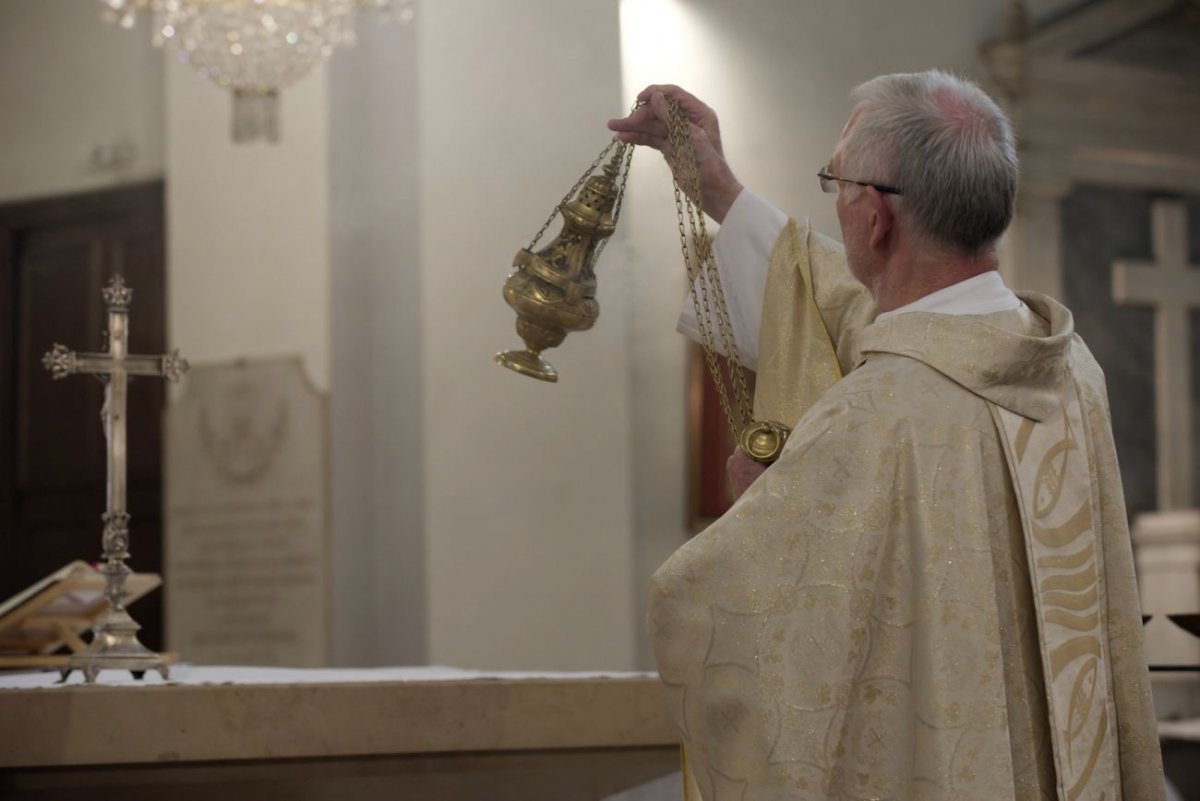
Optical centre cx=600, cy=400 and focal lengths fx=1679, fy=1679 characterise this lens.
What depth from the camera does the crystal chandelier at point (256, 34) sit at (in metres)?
7.50

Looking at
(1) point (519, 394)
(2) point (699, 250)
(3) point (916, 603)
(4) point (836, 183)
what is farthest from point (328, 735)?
(1) point (519, 394)

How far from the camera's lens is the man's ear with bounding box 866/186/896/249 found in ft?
8.34

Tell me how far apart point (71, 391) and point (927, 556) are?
6887 millimetres

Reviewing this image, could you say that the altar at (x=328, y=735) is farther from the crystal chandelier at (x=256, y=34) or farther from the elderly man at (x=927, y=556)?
the crystal chandelier at (x=256, y=34)

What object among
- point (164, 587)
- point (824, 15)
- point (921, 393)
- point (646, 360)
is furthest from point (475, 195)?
point (921, 393)

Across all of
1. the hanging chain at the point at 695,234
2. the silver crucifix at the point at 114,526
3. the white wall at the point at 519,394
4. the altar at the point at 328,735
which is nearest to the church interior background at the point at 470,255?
the white wall at the point at 519,394

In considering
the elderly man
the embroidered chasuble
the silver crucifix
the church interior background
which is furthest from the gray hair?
the church interior background

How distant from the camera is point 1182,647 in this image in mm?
7930

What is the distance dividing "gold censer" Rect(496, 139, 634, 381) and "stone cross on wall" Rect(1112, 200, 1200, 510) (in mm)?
6422

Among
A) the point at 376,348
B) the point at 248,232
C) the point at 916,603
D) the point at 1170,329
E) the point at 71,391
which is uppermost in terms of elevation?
the point at 248,232

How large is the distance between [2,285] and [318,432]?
2.22 m

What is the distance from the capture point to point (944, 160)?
2508 mm

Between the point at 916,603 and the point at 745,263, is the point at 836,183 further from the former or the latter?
the point at 916,603

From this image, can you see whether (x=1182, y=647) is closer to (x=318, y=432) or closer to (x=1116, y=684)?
(x=318, y=432)
